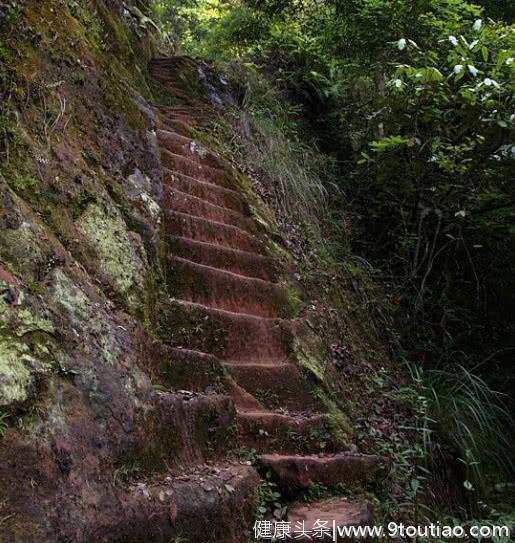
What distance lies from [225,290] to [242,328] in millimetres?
408

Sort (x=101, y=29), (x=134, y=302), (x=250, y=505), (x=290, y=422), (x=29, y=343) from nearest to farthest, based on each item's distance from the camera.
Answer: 1. (x=29, y=343)
2. (x=250, y=505)
3. (x=134, y=302)
4. (x=290, y=422)
5. (x=101, y=29)

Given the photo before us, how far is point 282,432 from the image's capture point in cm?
332

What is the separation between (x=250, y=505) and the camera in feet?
8.10

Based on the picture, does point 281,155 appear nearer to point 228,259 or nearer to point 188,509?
point 228,259

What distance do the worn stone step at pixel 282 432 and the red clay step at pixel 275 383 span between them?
147mm

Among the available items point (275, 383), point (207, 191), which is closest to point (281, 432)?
point (275, 383)

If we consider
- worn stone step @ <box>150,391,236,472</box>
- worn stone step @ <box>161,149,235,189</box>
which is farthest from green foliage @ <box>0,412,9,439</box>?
worn stone step @ <box>161,149,235,189</box>

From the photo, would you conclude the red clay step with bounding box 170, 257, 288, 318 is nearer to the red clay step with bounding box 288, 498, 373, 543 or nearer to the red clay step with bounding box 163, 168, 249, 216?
the red clay step with bounding box 163, 168, 249, 216

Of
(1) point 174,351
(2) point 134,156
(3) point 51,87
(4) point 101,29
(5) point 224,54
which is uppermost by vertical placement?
(5) point 224,54

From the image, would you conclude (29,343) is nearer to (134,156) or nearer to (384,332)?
(134,156)

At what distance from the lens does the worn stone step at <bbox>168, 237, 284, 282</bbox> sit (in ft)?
14.1

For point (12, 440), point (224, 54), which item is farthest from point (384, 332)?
point (224, 54)

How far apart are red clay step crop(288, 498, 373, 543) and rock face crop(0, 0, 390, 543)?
0.04m

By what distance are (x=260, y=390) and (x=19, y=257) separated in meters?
2.03
